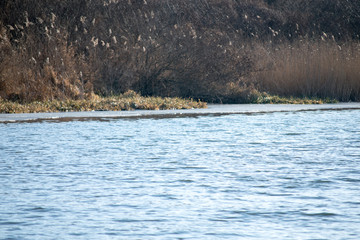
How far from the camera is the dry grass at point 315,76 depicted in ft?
68.8

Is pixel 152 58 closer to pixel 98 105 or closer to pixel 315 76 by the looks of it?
pixel 98 105

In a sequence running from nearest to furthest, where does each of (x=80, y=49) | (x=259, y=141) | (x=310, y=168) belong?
1. (x=310, y=168)
2. (x=259, y=141)
3. (x=80, y=49)

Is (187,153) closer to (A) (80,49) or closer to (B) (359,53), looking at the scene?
(A) (80,49)

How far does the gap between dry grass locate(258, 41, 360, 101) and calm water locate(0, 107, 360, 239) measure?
8406 mm

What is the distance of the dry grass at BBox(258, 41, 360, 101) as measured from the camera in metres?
21.0

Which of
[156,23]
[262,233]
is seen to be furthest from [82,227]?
[156,23]

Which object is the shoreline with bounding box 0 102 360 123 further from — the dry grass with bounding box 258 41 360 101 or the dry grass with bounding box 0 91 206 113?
the dry grass with bounding box 258 41 360 101

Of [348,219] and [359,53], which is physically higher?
[359,53]

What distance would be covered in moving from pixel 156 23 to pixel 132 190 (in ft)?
52.2

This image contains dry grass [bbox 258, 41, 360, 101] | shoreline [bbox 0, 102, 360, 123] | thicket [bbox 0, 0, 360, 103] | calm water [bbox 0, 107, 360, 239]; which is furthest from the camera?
dry grass [bbox 258, 41, 360, 101]

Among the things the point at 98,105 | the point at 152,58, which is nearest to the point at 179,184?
the point at 98,105

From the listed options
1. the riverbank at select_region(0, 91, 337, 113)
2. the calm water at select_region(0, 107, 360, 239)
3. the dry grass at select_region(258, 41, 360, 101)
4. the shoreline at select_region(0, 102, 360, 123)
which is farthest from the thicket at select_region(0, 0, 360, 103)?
the calm water at select_region(0, 107, 360, 239)

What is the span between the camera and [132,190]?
22.0 feet

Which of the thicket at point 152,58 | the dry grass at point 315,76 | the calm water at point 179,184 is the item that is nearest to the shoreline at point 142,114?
the calm water at point 179,184
